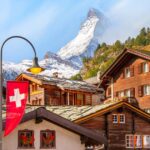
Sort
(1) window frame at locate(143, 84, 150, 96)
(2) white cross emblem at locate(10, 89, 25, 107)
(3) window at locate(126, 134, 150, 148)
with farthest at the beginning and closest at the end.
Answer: (1) window frame at locate(143, 84, 150, 96), (3) window at locate(126, 134, 150, 148), (2) white cross emblem at locate(10, 89, 25, 107)

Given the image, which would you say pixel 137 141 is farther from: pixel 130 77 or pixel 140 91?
pixel 130 77

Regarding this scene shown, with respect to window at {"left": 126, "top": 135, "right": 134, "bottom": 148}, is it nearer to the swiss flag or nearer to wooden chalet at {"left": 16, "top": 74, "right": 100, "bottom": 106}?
wooden chalet at {"left": 16, "top": 74, "right": 100, "bottom": 106}

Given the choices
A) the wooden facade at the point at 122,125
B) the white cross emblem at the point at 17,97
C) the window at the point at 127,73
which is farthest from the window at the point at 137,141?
the white cross emblem at the point at 17,97

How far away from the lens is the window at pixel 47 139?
98.7ft

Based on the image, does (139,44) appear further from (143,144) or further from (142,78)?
(143,144)

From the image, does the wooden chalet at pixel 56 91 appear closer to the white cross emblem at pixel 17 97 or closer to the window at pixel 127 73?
the window at pixel 127 73

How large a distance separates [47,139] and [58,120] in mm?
1427

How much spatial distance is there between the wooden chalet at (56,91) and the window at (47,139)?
1279 inches

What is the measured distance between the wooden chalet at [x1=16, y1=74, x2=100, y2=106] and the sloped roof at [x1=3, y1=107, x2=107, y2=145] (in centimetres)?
3297

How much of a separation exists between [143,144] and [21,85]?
27992 mm

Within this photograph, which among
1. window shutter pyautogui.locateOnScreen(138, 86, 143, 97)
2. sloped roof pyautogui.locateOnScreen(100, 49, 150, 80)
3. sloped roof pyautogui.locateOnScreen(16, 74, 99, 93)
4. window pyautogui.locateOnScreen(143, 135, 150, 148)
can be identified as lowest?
window pyautogui.locateOnScreen(143, 135, 150, 148)

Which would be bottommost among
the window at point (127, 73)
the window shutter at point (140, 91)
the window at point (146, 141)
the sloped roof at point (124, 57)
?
the window at point (146, 141)

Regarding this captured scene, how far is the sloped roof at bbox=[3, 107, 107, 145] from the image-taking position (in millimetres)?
28516

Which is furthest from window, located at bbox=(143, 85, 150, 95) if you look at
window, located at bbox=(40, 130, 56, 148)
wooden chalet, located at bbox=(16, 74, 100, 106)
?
window, located at bbox=(40, 130, 56, 148)
